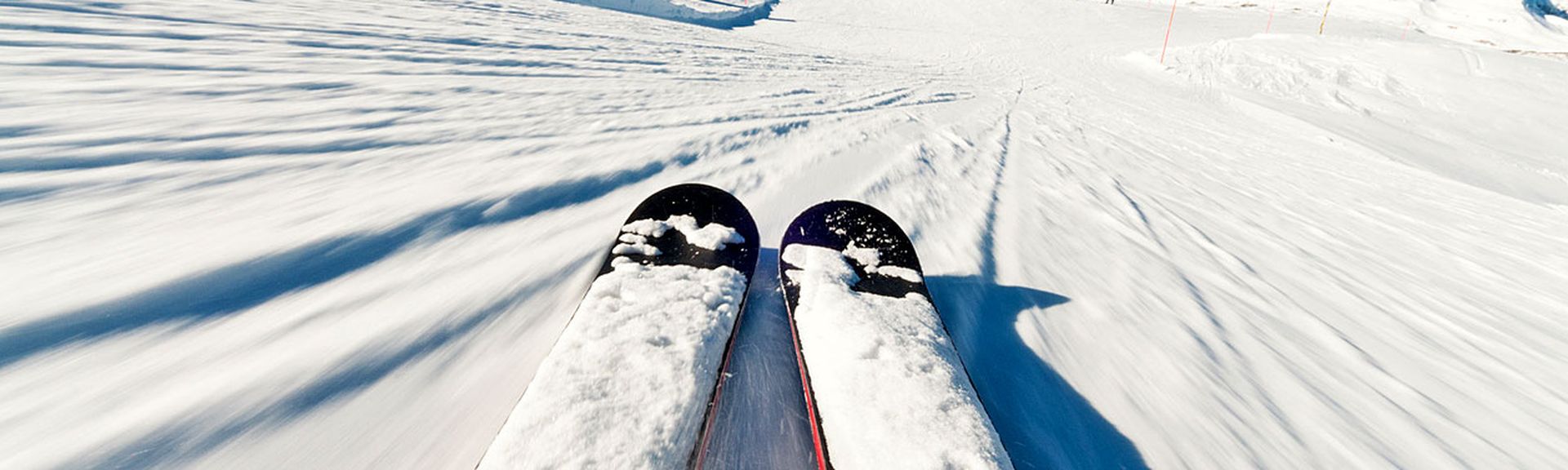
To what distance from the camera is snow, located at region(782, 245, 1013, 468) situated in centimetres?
101

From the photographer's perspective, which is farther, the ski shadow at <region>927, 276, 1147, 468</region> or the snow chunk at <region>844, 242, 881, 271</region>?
the snow chunk at <region>844, 242, 881, 271</region>

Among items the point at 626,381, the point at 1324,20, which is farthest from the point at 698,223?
the point at 1324,20

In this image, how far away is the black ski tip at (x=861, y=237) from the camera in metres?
1.75

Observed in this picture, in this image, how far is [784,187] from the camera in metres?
2.79

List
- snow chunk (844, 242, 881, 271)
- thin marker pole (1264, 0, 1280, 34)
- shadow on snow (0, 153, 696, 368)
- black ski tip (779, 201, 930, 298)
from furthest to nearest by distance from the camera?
thin marker pole (1264, 0, 1280, 34) < snow chunk (844, 242, 881, 271) < black ski tip (779, 201, 930, 298) < shadow on snow (0, 153, 696, 368)

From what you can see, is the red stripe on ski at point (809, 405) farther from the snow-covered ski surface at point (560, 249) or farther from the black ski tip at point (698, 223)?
the snow-covered ski surface at point (560, 249)

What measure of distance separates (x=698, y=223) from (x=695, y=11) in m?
11.9

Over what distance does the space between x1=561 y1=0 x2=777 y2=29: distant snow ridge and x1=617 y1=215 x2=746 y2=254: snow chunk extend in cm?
1006

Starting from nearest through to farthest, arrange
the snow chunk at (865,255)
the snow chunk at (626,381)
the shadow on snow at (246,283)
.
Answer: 1. the snow chunk at (626,381)
2. the shadow on snow at (246,283)
3. the snow chunk at (865,255)

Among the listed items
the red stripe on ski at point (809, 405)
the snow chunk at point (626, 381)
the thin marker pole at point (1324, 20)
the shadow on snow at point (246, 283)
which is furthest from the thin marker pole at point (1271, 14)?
the shadow on snow at point (246, 283)

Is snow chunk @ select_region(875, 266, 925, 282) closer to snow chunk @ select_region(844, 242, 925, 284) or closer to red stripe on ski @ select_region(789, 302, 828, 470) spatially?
snow chunk @ select_region(844, 242, 925, 284)

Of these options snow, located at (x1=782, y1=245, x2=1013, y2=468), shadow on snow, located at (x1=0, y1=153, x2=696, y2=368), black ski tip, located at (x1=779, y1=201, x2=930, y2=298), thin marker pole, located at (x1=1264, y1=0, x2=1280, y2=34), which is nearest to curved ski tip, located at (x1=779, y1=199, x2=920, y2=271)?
black ski tip, located at (x1=779, y1=201, x2=930, y2=298)

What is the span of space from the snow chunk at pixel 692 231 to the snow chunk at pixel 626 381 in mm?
302

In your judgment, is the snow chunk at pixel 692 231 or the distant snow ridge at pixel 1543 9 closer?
the snow chunk at pixel 692 231
